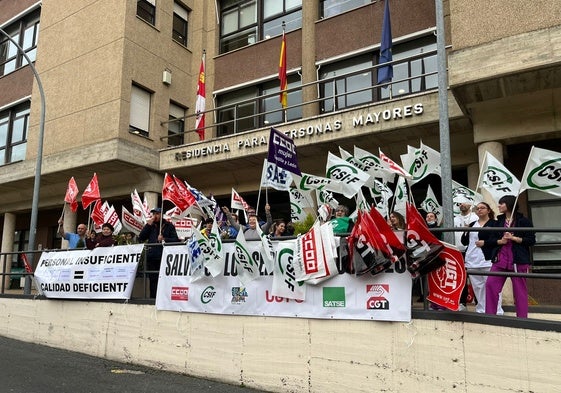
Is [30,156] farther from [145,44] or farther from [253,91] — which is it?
[253,91]

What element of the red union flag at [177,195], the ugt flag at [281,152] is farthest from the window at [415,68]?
the red union flag at [177,195]

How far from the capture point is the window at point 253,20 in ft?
48.8

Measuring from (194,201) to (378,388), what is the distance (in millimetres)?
5151

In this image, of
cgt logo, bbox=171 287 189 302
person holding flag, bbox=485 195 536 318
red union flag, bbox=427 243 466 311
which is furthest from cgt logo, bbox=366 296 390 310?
cgt logo, bbox=171 287 189 302

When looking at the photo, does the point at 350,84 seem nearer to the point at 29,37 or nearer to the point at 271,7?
the point at 271,7

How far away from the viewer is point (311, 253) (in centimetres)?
597

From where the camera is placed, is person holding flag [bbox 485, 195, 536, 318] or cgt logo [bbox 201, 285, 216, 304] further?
cgt logo [bbox 201, 285, 216, 304]

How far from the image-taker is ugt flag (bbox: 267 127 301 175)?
7.13 meters

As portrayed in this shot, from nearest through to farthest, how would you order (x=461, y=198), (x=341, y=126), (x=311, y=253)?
1. (x=311, y=253)
2. (x=461, y=198)
3. (x=341, y=126)

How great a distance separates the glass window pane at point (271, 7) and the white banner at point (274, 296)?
10.3m

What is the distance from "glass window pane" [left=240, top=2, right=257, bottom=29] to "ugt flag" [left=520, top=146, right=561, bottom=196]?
1204 centimetres

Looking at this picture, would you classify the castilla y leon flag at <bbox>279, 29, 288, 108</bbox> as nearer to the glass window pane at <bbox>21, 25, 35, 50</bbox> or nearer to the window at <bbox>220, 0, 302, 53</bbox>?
the window at <bbox>220, 0, 302, 53</bbox>

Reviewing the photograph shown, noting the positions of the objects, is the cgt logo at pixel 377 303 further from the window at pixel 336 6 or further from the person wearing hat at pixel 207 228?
the window at pixel 336 6

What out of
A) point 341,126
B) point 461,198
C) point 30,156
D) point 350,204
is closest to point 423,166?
point 461,198
